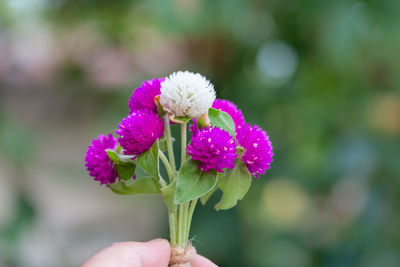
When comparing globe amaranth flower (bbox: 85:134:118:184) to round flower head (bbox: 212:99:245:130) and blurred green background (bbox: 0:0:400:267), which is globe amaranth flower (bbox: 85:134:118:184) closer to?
round flower head (bbox: 212:99:245:130)

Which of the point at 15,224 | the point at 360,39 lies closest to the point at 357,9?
the point at 360,39

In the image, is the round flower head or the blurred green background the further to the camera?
the blurred green background

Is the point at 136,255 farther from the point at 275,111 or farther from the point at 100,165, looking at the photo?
the point at 275,111

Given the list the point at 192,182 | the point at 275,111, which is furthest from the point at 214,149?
the point at 275,111

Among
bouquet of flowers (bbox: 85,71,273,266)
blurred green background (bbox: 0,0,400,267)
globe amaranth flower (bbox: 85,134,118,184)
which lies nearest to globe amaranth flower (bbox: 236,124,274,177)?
bouquet of flowers (bbox: 85,71,273,266)

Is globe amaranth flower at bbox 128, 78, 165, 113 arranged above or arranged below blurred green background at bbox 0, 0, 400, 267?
above

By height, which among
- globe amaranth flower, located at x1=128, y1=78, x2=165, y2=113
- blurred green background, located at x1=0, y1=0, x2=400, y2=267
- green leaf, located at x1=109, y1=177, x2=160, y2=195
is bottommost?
blurred green background, located at x1=0, y1=0, x2=400, y2=267
